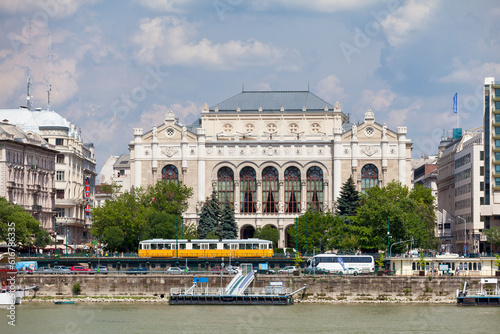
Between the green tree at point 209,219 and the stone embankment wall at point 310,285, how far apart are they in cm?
5465

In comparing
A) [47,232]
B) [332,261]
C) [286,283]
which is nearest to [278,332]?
[286,283]

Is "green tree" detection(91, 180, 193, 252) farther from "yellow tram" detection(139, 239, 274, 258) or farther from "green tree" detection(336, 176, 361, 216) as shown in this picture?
"green tree" detection(336, 176, 361, 216)

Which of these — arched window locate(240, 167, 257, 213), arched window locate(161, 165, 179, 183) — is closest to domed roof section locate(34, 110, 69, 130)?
arched window locate(161, 165, 179, 183)

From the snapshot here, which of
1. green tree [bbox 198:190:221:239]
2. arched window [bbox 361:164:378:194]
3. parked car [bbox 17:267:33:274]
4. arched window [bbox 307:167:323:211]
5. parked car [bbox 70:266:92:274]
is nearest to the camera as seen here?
parked car [bbox 17:267:33:274]

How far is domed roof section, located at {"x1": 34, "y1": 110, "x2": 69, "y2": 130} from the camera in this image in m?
182

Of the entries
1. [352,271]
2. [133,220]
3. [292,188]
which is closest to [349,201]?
[292,188]

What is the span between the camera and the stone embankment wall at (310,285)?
4259 inches

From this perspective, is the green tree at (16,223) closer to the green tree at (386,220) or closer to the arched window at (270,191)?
the green tree at (386,220)

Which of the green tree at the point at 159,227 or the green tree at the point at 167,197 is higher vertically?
the green tree at the point at 167,197

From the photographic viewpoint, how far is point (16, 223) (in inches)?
5413

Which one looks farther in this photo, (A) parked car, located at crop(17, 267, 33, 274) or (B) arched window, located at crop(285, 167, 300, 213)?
(B) arched window, located at crop(285, 167, 300, 213)

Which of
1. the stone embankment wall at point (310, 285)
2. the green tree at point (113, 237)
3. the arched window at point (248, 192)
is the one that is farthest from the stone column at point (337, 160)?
the stone embankment wall at point (310, 285)

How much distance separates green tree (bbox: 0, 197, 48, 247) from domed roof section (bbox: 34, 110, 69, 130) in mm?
41321

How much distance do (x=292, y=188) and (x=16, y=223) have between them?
60264 mm
